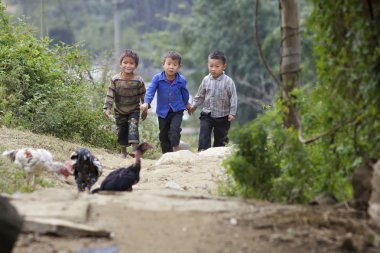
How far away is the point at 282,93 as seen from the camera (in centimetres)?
730

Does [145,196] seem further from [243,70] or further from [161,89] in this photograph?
[243,70]

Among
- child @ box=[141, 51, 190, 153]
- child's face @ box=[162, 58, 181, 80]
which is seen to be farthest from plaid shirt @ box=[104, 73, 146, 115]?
child's face @ box=[162, 58, 181, 80]

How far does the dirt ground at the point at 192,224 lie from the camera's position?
214 inches

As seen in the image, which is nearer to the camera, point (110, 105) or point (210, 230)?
point (210, 230)

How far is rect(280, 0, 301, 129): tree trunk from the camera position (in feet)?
24.2

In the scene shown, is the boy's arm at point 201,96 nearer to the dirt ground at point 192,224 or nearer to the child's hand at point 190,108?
the child's hand at point 190,108

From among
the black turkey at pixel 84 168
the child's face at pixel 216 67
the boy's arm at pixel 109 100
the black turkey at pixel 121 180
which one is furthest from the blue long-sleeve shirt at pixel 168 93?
the black turkey at pixel 121 180

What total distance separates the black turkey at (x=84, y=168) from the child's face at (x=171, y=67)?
4488mm

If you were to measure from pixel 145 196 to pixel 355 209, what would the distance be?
1.71m

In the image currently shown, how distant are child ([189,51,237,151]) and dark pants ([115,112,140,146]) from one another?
871mm

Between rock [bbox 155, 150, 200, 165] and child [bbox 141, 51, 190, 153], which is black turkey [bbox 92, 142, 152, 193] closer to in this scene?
rock [bbox 155, 150, 200, 165]

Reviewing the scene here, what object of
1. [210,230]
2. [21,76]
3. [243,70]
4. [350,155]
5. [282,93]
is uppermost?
[243,70]

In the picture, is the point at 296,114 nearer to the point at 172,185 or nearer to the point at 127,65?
the point at 172,185

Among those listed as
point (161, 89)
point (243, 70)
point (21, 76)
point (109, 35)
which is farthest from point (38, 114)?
point (109, 35)
